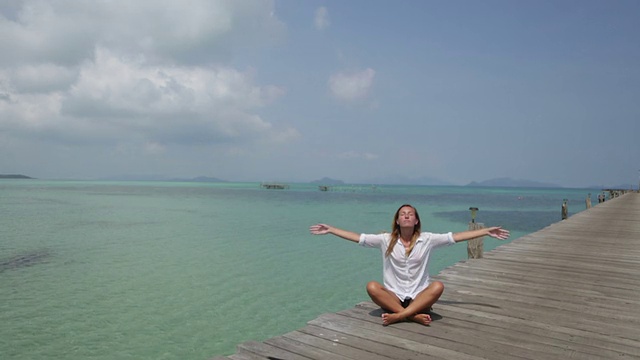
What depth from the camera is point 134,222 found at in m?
30.5

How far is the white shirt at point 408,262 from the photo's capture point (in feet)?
16.8

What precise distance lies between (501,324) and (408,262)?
145 cm

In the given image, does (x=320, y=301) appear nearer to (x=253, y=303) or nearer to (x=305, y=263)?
(x=253, y=303)

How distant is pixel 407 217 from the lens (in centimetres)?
504

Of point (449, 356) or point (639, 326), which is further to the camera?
point (639, 326)

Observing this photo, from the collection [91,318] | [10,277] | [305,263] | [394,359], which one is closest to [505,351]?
[394,359]

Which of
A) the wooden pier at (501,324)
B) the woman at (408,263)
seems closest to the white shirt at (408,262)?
the woman at (408,263)

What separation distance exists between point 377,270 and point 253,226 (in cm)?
1541

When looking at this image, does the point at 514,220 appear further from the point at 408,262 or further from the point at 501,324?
the point at 408,262

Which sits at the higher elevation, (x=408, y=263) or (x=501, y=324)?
(x=408, y=263)

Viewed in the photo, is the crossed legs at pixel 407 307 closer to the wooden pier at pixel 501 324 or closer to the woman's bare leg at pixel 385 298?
the woman's bare leg at pixel 385 298

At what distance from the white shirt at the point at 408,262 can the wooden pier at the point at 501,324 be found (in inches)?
18.5

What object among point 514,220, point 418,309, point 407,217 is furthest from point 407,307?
point 514,220

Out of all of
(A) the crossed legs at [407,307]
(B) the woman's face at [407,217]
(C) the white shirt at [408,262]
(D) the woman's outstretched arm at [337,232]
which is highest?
(B) the woman's face at [407,217]
